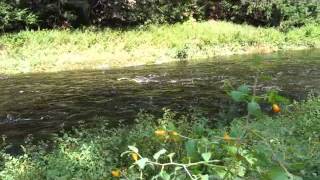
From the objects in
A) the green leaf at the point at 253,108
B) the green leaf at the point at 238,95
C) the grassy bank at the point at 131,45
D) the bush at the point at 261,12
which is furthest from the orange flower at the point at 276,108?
the bush at the point at 261,12

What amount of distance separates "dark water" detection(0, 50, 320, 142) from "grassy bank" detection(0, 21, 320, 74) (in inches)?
74.0

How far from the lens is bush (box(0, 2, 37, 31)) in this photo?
25.6 meters

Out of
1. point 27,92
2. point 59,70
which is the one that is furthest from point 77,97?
point 59,70

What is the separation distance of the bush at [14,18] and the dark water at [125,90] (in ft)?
21.4

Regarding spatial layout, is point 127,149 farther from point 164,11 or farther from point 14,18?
point 164,11

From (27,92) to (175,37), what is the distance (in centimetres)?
1253

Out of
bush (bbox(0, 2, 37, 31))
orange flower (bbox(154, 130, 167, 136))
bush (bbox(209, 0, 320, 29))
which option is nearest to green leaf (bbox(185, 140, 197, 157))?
orange flower (bbox(154, 130, 167, 136))

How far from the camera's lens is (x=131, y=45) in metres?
25.7

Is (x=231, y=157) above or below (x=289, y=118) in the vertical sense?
above

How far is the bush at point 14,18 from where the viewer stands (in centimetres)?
2559

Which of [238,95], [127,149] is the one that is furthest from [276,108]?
[127,149]

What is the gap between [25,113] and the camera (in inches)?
539

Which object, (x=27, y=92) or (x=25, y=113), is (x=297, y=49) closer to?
(x=27, y=92)

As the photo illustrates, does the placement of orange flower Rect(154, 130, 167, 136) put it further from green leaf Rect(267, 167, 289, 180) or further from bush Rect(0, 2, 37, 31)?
bush Rect(0, 2, 37, 31)
